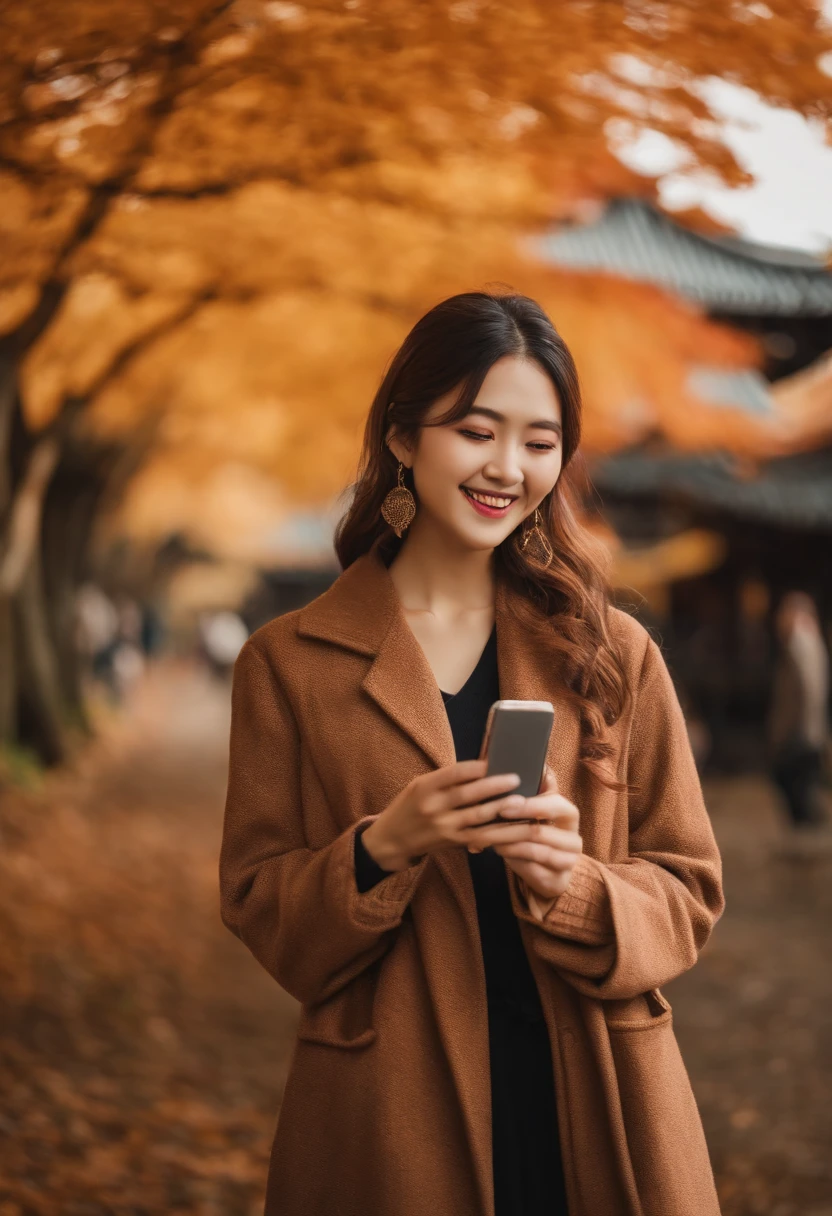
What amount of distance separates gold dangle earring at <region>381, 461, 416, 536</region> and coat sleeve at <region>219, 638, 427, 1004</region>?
37 centimetres

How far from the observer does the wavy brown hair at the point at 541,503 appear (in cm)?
216

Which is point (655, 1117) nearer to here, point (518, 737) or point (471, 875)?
point (471, 875)

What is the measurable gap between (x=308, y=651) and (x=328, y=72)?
2.99 metres

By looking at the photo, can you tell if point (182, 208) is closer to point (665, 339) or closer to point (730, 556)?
point (665, 339)

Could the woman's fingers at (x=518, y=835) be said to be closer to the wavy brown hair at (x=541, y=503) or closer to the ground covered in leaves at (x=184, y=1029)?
the wavy brown hair at (x=541, y=503)

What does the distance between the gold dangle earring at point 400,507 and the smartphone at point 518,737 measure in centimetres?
65

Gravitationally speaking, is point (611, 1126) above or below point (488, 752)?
below

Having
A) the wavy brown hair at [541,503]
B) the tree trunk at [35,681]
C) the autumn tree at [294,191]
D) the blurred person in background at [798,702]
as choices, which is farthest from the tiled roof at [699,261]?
the wavy brown hair at [541,503]

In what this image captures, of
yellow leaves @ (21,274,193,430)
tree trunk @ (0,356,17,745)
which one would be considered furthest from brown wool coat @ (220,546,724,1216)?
yellow leaves @ (21,274,193,430)

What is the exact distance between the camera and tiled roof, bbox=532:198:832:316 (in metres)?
17.7

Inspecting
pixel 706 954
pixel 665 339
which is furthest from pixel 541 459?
pixel 706 954

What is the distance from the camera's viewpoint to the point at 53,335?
922cm

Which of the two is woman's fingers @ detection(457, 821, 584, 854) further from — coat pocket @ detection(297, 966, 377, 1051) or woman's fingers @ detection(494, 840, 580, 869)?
coat pocket @ detection(297, 966, 377, 1051)

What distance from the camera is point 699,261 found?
821 inches
